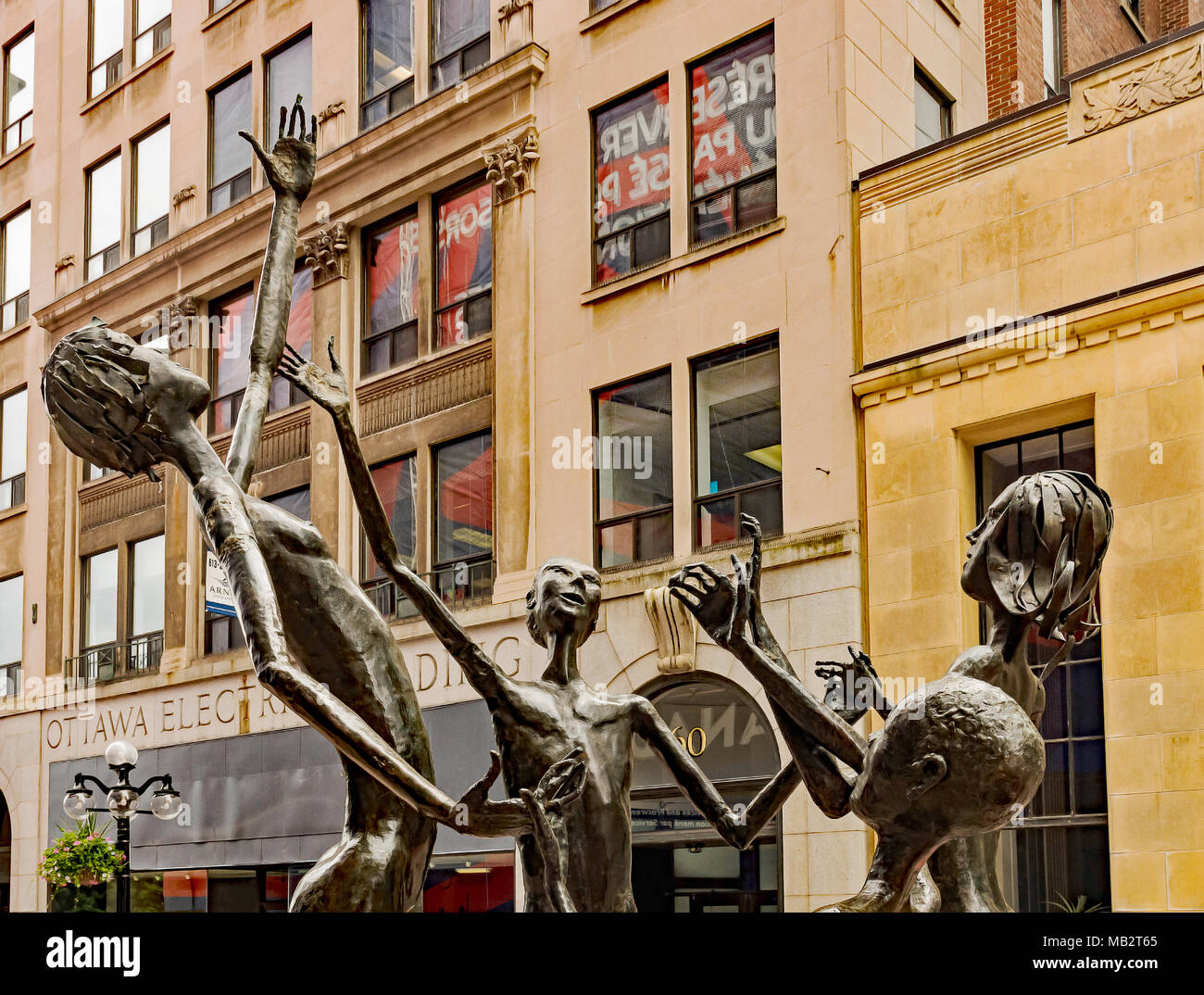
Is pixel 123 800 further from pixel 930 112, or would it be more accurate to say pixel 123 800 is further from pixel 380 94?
pixel 930 112

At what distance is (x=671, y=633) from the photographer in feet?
59.8

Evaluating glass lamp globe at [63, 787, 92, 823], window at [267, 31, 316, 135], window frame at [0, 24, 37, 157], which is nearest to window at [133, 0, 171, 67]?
window at [267, 31, 316, 135]

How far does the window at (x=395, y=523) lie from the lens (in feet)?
73.5

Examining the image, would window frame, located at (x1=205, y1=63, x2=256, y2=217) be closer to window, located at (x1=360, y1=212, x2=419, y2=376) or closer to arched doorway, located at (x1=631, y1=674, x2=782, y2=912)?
window, located at (x1=360, y1=212, x2=419, y2=376)

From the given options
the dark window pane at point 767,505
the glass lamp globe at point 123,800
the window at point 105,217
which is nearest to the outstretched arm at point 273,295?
the dark window pane at point 767,505

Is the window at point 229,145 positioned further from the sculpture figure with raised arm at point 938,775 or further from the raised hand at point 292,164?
the sculpture figure with raised arm at point 938,775

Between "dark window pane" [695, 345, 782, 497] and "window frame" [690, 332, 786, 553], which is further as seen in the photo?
"dark window pane" [695, 345, 782, 497]

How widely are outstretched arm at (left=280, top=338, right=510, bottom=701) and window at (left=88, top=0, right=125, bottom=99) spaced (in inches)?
1076

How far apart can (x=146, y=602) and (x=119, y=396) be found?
23.8m

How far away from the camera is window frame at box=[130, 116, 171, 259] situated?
28.3 meters

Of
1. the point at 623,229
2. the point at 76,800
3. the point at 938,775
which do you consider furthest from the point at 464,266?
the point at 938,775

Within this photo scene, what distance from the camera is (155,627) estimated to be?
88.1ft

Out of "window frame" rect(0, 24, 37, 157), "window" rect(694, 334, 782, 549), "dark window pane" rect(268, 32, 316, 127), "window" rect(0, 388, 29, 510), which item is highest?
"window frame" rect(0, 24, 37, 157)
